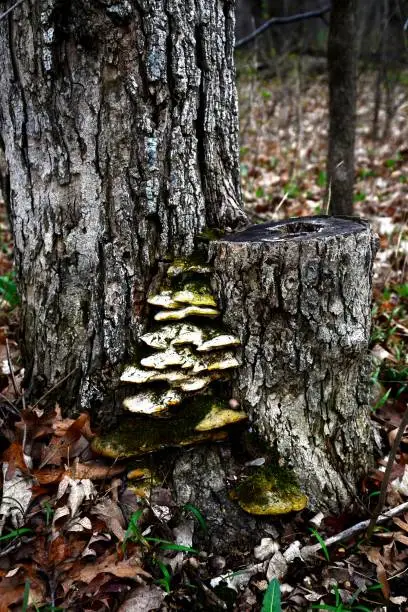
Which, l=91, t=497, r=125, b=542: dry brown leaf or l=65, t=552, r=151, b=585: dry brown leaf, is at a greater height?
l=91, t=497, r=125, b=542: dry brown leaf

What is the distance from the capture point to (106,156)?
241 centimetres

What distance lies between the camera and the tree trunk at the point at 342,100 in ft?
15.4

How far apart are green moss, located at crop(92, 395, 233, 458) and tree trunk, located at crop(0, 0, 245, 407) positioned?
11.6 inches

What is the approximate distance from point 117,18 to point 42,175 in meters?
0.81

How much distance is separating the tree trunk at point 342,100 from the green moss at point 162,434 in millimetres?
2993

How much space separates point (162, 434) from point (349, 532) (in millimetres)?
1027

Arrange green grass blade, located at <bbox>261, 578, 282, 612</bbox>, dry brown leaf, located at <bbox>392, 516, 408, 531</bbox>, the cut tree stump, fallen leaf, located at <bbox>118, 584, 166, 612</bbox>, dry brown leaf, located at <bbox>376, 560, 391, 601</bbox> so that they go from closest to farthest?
1. green grass blade, located at <bbox>261, 578, 282, 612</bbox>
2. fallen leaf, located at <bbox>118, 584, 166, 612</bbox>
3. dry brown leaf, located at <bbox>376, 560, 391, 601</bbox>
4. the cut tree stump
5. dry brown leaf, located at <bbox>392, 516, 408, 531</bbox>

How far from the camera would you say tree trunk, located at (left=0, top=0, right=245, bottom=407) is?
90.7 inches

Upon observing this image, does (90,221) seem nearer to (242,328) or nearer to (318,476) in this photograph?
(242,328)

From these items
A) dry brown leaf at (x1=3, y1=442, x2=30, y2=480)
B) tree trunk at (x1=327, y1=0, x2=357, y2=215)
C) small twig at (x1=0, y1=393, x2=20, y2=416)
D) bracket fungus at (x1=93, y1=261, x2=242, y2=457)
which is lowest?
dry brown leaf at (x1=3, y1=442, x2=30, y2=480)

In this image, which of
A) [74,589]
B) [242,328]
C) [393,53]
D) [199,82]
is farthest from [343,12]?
[393,53]

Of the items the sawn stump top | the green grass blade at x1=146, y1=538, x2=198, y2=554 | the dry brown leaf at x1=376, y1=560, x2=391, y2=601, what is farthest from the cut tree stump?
the green grass blade at x1=146, y1=538, x2=198, y2=554

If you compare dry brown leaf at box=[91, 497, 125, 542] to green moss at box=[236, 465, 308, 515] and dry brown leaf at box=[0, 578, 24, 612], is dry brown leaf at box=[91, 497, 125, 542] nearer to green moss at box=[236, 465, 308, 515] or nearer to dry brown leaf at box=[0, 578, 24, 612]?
dry brown leaf at box=[0, 578, 24, 612]

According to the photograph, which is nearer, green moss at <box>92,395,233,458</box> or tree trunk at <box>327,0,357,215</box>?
green moss at <box>92,395,233,458</box>
